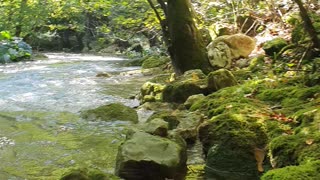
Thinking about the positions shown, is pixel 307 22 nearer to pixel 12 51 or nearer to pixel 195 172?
pixel 195 172

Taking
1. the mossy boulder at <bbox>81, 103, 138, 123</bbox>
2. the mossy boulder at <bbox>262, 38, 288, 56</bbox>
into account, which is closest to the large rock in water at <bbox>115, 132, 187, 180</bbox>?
the mossy boulder at <bbox>81, 103, 138, 123</bbox>

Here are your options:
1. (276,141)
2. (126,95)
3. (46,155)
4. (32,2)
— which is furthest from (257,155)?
(32,2)

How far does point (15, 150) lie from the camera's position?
4609 mm

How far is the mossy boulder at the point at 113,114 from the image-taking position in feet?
19.9

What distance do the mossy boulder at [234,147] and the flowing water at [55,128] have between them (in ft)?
3.39

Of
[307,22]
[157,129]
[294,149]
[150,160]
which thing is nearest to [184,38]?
[307,22]

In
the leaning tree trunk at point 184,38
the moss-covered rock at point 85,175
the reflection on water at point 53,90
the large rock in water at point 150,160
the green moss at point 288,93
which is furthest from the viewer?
the leaning tree trunk at point 184,38

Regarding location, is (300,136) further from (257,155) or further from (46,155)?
(46,155)

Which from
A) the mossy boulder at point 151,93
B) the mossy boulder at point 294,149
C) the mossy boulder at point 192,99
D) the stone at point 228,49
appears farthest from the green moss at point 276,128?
the stone at point 228,49

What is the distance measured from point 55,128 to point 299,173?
3918mm

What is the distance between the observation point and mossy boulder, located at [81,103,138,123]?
19.9 ft

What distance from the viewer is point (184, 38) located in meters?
7.99

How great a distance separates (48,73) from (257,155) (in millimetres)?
10547

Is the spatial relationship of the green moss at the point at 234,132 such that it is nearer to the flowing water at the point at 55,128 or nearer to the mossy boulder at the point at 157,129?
the mossy boulder at the point at 157,129
